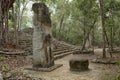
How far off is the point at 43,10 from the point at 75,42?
677 inches

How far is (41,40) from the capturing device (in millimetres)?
9750

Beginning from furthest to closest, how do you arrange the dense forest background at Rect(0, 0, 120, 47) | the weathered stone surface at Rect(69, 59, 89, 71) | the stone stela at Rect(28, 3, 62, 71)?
the dense forest background at Rect(0, 0, 120, 47)
the stone stela at Rect(28, 3, 62, 71)
the weathered stone surface at Rect(69, 59, 89, 71)

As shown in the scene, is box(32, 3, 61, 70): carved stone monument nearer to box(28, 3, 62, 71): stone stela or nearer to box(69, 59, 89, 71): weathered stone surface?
box(28, 3, 62, 71): stone stela

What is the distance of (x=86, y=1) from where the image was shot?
15.7 m

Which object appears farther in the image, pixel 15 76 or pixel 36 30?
pixel 36 30

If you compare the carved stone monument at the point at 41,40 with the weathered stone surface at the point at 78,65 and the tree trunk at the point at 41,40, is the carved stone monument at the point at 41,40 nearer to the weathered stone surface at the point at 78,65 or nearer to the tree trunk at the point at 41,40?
the tree trunk at the point at 41,40

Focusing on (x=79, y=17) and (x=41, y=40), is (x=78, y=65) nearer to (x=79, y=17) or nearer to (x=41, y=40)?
(x=41, y=40)

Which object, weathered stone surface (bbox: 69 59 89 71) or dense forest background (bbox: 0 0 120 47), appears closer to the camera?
weathered stone surface (bbox: 69 59 89 71)

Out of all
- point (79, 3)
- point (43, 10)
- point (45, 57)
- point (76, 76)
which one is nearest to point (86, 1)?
point (79, 3)

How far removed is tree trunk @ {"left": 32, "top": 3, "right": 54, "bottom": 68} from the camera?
32.0 feet

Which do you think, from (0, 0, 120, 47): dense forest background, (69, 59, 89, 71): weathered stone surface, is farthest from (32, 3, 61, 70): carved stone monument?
(0, 0, 120, 47): dense forest background

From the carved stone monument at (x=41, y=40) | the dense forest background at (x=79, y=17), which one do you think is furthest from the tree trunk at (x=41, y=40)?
the dense forest background at (x=79, y=17)

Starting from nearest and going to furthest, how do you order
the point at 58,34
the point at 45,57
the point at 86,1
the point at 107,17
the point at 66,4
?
the point at 45,57 → the point at 107,17 → the point at 86,1 → the point at 66,4 → the point at 58,34

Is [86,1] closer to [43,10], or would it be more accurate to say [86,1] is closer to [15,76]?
[43,10]
